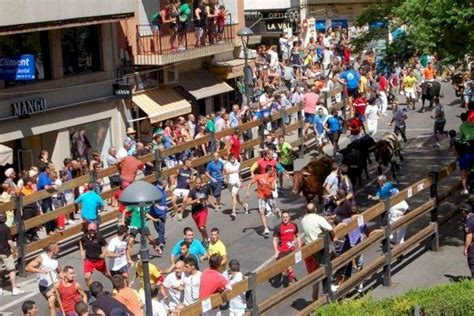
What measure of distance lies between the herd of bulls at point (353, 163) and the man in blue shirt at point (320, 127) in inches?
93.5

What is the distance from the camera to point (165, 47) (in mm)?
32562

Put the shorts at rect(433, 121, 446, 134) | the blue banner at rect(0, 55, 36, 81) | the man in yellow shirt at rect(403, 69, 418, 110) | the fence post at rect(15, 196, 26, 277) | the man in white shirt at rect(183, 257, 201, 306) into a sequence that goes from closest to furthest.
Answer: the man in white shirt at rect(183, 257, 201, 306), the fence post at rect(15, 196, 26, 277), the blue banner at rect(0, 55, 36, 81), the shorts at rect(433, 121, 446, 134), the man in yellow shirt at rect(403, 69, 418, 110)

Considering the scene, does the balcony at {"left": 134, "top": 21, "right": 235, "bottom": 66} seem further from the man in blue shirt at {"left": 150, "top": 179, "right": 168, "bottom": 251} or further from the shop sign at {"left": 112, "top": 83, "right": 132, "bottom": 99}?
the man in blue shirt at {"left": 150, "top": 179, "right": 168, "bottom": 251}

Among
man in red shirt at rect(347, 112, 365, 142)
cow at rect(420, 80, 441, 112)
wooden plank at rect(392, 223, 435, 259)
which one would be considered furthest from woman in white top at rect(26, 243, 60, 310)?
cow at rect(420, 80, 441, 112)

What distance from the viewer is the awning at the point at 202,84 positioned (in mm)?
35094

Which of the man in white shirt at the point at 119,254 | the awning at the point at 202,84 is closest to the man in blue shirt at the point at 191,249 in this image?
the man in white shirt at the point at 119,254

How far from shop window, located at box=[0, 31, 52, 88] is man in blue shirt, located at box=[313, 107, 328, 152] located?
24.8ft

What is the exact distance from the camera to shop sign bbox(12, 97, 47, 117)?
1054 inches

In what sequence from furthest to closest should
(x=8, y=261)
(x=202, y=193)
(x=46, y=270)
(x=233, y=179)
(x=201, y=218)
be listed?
(x=233, y=179)
(x=202, y=193)
(x=201, y=218)
(x=8, y=261)
(x=46, y=270)

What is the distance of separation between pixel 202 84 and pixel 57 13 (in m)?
9.46

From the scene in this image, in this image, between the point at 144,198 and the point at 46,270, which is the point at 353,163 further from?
the point at 144,198

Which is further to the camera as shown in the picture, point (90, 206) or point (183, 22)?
point (183, 22)

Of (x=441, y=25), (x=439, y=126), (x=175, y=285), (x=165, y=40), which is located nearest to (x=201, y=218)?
(x=175, y=285)

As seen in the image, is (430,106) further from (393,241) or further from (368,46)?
(393,241)
